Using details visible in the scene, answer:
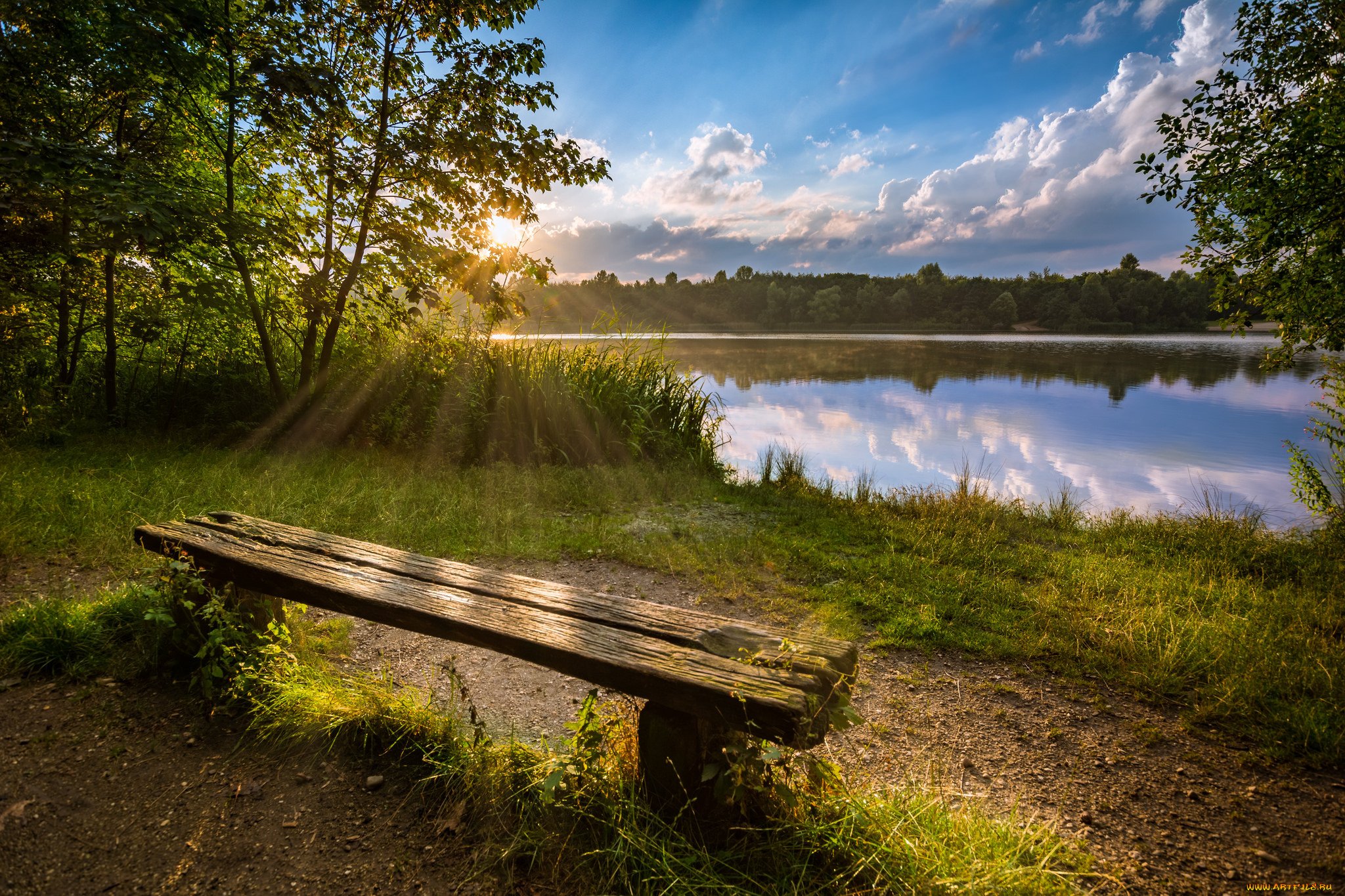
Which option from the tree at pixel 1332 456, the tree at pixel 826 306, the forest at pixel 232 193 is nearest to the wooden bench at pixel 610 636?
the forest at pixel 232 193

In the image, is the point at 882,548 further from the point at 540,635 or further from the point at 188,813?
the point at 188,813

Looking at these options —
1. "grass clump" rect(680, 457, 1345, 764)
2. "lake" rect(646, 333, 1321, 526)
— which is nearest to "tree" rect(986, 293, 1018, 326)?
"lake" rect(646, 333, 1321, 526)

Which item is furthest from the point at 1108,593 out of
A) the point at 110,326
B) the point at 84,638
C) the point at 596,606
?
the point at 110,326

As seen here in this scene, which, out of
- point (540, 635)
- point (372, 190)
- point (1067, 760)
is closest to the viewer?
point (540, 635)

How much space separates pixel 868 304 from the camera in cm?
5941

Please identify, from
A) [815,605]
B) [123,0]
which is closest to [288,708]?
[815,605]

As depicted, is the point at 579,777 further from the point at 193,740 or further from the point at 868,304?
the point at 868,304

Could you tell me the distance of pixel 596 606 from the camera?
90.9 inches

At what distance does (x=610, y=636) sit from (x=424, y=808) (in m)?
0.97

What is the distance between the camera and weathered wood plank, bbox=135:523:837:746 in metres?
1.68

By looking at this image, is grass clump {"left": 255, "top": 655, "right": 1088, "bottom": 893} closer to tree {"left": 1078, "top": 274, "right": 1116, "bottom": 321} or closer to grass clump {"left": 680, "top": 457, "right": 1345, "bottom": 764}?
grass clump {"left": 680, "top": 457, "right": 1345, "bottom": 764}

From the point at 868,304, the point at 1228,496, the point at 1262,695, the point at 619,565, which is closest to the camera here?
the point at 1262,695

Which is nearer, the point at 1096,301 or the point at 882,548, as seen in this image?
the point at 882,548

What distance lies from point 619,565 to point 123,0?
261 inches
